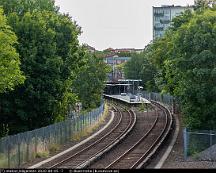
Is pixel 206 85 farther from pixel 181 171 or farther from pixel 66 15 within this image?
pixel 181 171

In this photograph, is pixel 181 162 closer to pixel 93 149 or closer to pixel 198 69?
pixel 198 69

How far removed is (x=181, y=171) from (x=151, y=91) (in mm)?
101943

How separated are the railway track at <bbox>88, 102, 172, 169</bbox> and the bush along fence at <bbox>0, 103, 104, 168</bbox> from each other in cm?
449

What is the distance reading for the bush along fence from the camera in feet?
96.6

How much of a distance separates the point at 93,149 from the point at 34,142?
15.9ft

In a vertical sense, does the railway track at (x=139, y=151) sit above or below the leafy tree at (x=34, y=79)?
below

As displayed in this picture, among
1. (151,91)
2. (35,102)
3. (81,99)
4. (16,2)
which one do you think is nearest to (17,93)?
(35,102)

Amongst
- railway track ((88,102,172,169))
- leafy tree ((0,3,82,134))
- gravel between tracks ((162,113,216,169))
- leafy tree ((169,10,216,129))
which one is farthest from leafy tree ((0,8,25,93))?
leafy tree ((169,10,216,129))

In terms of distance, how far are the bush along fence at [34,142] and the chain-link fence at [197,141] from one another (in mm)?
9294

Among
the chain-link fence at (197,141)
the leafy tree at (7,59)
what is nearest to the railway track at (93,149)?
the chain-link fence at (197,141)

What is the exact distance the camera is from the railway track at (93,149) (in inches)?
1189

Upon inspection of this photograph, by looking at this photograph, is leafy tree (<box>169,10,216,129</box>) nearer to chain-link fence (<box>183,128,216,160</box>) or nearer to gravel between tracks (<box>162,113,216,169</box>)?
chain-link fence (<box>183,128,216,160</box>)

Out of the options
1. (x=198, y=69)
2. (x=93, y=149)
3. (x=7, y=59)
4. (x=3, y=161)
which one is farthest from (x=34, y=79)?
(x=198, y=69)

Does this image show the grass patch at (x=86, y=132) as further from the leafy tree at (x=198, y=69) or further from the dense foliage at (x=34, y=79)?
the leafy tree at (x=198, y=69)
